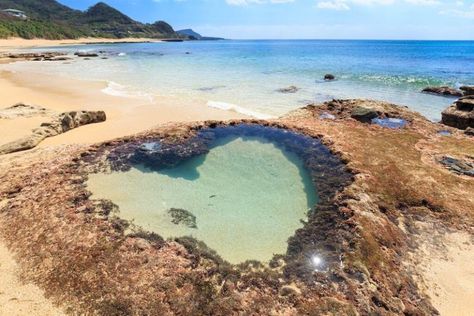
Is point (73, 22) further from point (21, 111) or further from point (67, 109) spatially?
point (21, 111)

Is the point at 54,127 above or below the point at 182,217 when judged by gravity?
above

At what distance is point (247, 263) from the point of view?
20.3 ft

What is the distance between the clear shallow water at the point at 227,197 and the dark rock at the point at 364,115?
5.29 meters

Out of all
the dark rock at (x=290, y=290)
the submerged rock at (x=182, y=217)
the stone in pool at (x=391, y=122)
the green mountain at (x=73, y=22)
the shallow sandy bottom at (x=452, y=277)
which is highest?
the green mountain at (x=73, y=22)

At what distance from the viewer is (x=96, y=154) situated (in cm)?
1058

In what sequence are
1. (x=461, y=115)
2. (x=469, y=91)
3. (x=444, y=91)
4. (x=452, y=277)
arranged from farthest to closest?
1. (x=444, y=91)
2. (x=469, y=91)
3. (x=461, y=115)
4. (x=452, y=277)

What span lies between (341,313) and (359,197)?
3.63m

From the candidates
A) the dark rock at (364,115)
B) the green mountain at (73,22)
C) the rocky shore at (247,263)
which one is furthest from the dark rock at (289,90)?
the green mountain at (73,22)

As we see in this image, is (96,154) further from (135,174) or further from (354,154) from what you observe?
(354,154)

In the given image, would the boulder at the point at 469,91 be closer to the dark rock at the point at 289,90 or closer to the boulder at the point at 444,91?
the boulder at the point at 444,91

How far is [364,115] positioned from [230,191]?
346 inches

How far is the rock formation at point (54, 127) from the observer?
37.2ft

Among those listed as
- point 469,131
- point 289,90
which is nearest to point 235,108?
point 289,90

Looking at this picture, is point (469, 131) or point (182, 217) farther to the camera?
point (469, 131)
